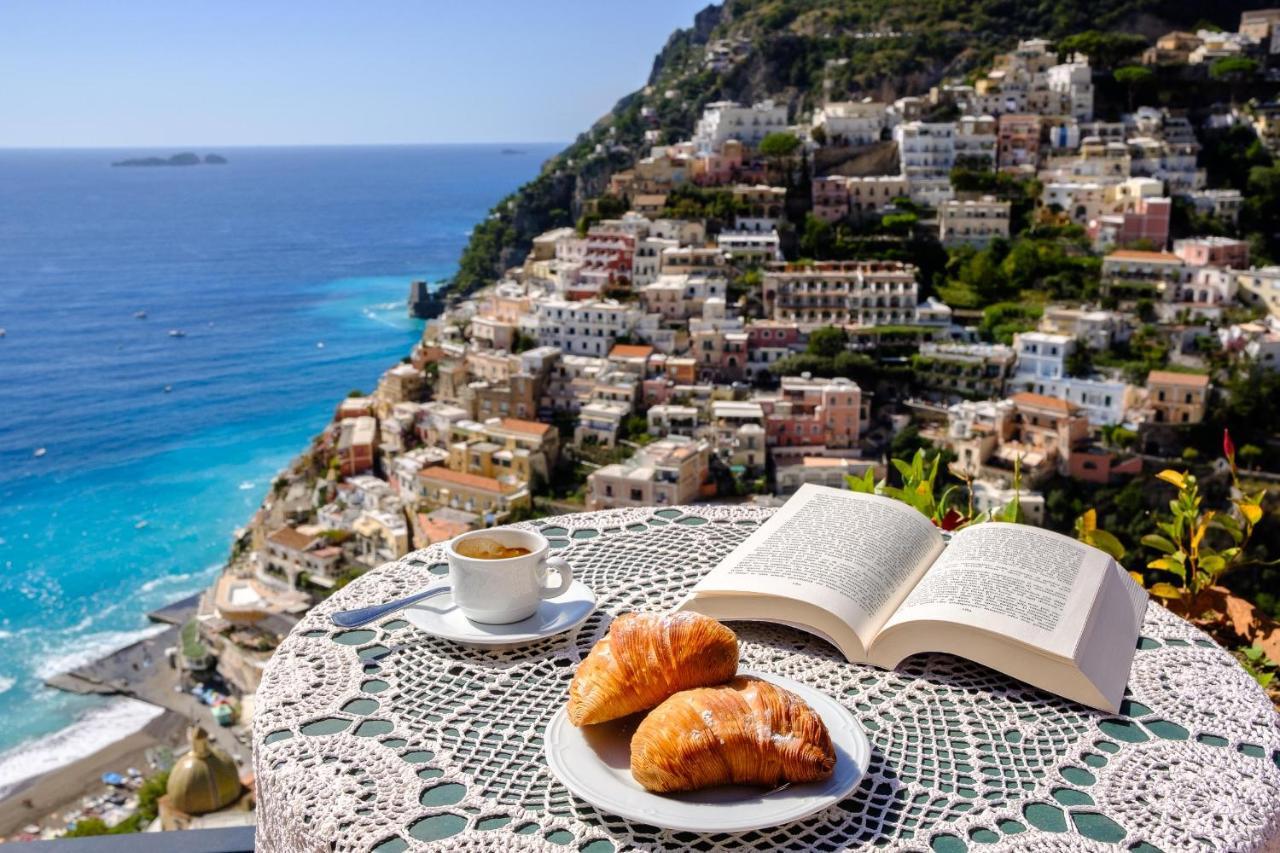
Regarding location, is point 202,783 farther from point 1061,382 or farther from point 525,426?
point 1061,382

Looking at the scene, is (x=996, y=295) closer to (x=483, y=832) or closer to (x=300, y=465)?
(x=300, y=465)

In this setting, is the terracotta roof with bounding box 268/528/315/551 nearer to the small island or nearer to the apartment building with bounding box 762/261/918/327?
the apartment building with bounding box 762/261/918/327

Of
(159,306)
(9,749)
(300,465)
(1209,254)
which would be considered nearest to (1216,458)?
(1209,254)

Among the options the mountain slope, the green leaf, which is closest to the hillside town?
the mountain slope

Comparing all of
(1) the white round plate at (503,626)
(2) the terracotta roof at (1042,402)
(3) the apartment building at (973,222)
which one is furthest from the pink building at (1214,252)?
(1) the white round plate at (503,626)

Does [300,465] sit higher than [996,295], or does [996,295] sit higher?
[996,295]

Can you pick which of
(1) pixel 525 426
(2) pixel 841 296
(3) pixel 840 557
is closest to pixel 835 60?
(2) pixel 841 296

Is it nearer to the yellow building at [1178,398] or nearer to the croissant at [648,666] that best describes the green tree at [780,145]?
the yellow building at [1178,398]
